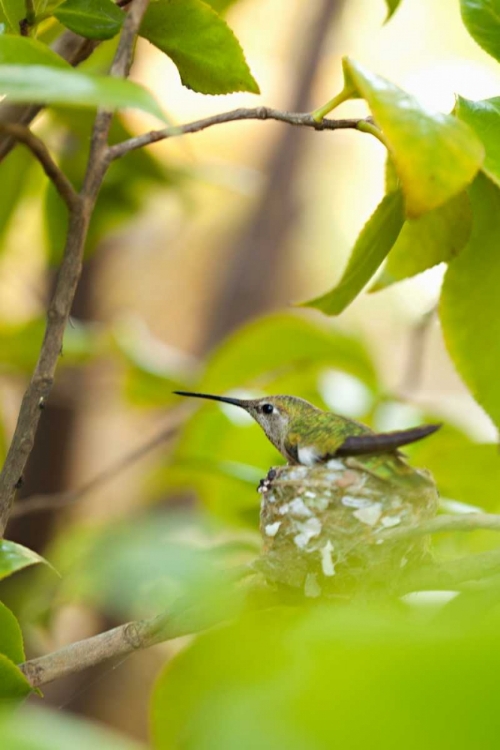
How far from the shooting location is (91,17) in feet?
1.98

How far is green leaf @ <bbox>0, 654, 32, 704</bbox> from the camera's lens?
49cm

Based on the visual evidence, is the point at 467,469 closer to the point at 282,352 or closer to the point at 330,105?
the point at 282,352

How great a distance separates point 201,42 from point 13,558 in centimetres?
38

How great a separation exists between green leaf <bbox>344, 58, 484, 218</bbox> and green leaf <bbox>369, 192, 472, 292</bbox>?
156 millimetres

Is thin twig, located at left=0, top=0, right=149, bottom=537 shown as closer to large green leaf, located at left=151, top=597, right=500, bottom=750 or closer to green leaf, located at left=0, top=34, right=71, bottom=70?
green leaf, located at left=0, top=34, right=71, bottom=70

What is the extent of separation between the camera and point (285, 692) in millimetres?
244

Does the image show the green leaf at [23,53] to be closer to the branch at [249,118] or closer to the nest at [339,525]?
the branch at [249,118]

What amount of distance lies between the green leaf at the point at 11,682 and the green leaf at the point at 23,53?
13.0 inches

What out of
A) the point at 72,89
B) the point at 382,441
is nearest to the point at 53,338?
the point at 72,89

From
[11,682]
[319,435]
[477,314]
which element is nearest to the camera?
[11,682]

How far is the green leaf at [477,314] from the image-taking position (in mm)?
707

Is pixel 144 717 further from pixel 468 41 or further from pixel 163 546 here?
pixel 468 41

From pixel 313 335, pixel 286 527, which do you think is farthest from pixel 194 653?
pixel 313 335

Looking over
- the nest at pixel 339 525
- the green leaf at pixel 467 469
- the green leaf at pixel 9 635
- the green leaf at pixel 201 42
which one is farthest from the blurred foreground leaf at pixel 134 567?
the green leaf at pixel 201 42
